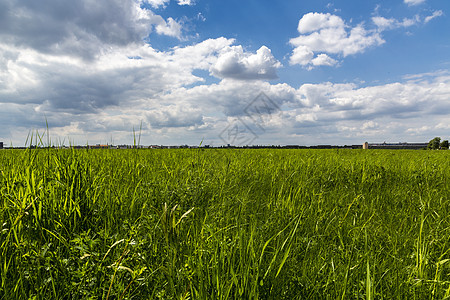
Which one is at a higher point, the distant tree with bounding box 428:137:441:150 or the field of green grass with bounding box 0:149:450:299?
the distant tree with bounding box 428:137:441:150

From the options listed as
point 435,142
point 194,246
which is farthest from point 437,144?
point 194,246

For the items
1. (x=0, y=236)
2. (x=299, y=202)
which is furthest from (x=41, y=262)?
(x=299, y=202)

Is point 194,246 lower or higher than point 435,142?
lower

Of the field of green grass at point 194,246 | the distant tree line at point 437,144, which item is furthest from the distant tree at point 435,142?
the field of green grass at point 194,246

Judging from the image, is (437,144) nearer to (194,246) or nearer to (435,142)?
(435,142)

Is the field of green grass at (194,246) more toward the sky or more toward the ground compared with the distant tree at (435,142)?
more toward the ground

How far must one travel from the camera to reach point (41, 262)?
178 centimetres

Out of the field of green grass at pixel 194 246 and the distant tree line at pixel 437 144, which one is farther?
the distant tree line at pixel 437 144

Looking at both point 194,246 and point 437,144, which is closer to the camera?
point 194,246

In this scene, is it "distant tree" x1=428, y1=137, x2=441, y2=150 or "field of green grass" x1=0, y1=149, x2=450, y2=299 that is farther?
"distant tree" x1=428, y1=137, x2=441, y2=150

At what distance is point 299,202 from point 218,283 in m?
2.30

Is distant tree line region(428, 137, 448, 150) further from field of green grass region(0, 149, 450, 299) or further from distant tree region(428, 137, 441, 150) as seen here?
field of green grass region(0, 149, 450, 299)

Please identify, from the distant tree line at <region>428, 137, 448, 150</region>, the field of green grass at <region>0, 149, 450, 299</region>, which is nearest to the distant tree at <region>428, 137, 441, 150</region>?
the distant tree line at <region>428, 137, 448, 150</region>

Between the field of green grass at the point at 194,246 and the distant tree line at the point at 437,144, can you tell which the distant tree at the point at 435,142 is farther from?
the field of green grass at the point at 194,246
